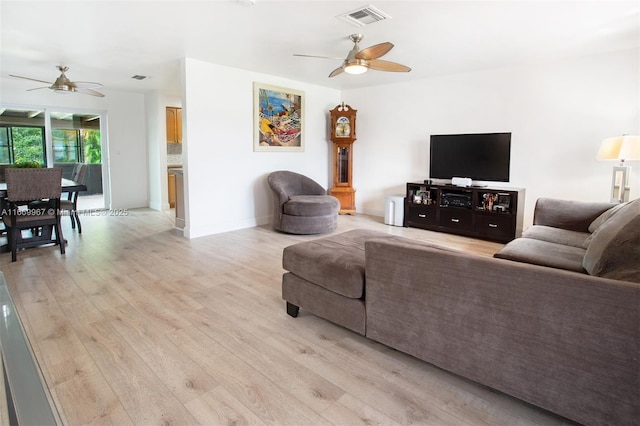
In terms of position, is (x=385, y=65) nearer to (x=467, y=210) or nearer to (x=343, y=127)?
(x=467, y=210)

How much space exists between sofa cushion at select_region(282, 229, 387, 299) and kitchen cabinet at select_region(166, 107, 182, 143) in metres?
6.10

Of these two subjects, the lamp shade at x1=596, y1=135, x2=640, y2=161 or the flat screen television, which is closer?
the lamp shade at x1=596, y1=135, x2=640, y2=161

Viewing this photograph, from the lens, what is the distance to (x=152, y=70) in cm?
530

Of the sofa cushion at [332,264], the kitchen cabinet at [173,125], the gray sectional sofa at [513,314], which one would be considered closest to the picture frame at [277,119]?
the kitchen cabinet at [173,125]

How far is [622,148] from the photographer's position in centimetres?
364

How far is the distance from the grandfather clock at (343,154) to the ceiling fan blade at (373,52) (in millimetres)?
3114

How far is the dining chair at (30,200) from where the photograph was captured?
393 cm

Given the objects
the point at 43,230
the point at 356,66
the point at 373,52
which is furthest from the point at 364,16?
the point at 43,230

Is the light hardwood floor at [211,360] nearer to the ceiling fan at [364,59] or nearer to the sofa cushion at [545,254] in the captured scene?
the sofa cushion at [545,254]

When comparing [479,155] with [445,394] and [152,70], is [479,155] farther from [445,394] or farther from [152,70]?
[152,70]

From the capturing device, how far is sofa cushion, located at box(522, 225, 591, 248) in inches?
118

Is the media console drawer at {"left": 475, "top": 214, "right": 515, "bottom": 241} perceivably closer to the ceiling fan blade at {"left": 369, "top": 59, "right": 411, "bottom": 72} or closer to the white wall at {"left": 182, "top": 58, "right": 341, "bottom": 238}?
the ceiling fan blade at {"left": 369, "top": 59, "right": 411, "bottom": 72}

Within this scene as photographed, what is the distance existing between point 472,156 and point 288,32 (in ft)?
10.2

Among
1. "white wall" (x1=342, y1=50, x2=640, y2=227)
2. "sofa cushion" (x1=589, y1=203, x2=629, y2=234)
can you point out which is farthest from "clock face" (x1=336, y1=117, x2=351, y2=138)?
"sofa cushion" (x1=589, y1=203, x2=629, y2=234)
